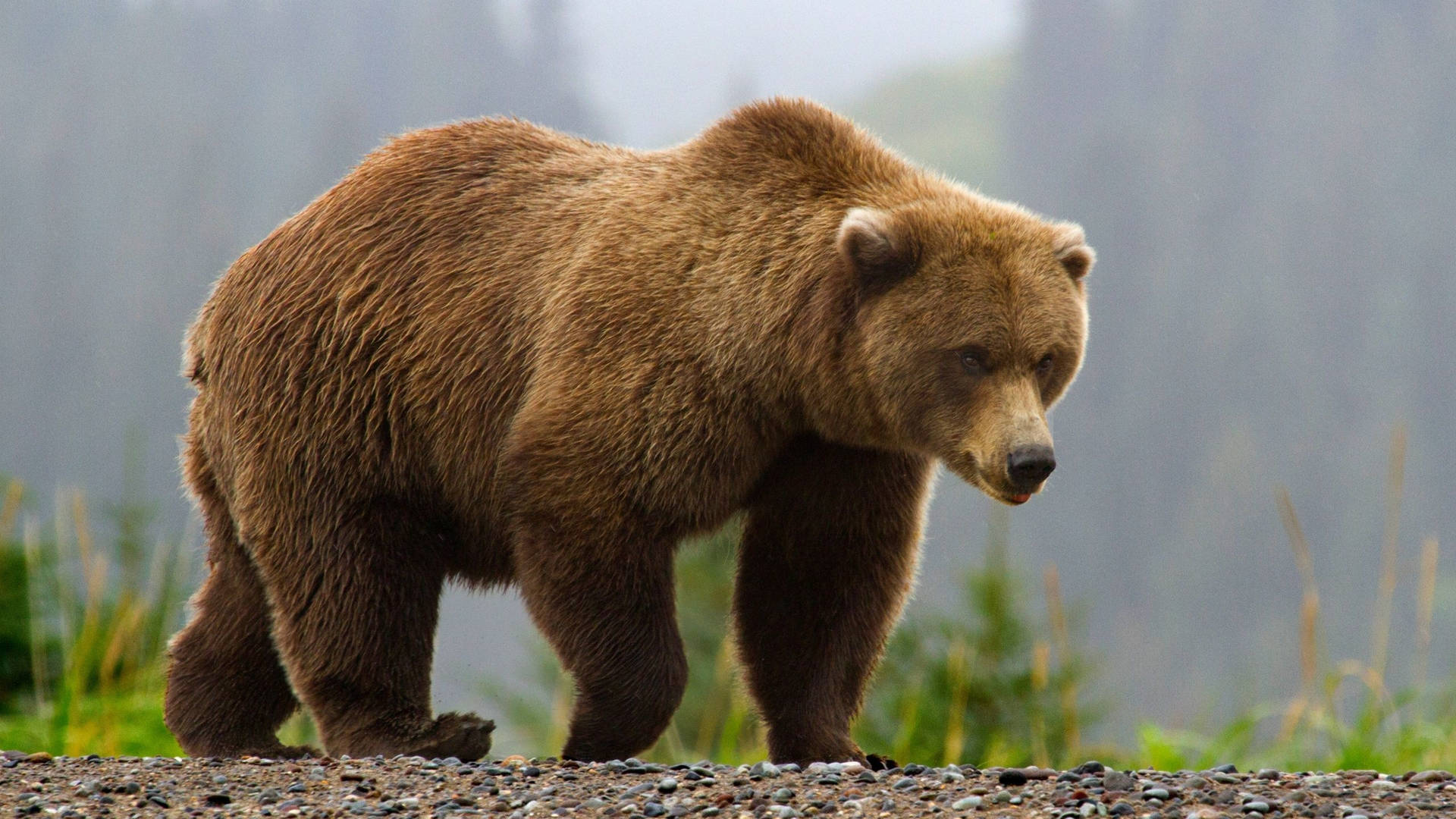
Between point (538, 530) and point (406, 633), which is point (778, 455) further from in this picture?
point (406, 633)

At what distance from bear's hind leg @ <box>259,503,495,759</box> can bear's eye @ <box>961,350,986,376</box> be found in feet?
7.06

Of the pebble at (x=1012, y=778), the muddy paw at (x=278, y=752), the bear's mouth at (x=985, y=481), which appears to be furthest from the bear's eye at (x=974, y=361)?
the muddy paw at (x=278, y=752)

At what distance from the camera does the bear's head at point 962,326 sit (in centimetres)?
476

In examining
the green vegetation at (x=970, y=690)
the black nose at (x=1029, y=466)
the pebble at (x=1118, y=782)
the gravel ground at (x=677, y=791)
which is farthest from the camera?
the green vegetation at (x=970, y=690)

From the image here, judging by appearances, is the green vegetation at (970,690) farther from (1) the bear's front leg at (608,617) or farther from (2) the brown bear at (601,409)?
(1) the bear's front leg at (608,617)

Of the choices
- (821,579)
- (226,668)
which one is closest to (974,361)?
(821,579)

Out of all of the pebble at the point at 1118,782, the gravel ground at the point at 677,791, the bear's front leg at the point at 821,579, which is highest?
the bear's front leg at the point at 821,579

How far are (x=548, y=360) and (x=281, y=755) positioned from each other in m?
2.00

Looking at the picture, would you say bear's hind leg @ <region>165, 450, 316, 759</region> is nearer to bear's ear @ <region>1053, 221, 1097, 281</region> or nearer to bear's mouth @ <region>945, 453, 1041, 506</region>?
bear's mouth @ <region>945, 453, 1041, 506</region>

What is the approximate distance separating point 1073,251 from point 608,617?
76.7 inches

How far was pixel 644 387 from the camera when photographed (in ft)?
16.5

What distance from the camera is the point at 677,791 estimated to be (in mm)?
3908

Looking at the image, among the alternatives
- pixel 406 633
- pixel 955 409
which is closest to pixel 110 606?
pixel 406 633

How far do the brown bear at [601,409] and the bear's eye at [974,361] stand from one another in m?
0.02
